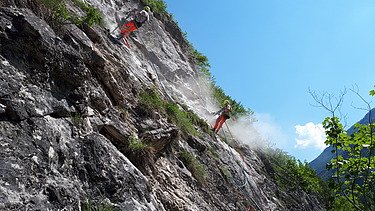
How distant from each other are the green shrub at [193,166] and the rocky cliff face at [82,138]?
0.09 feet

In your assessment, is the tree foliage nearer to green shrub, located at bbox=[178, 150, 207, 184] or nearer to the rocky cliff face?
the rocky cliff face

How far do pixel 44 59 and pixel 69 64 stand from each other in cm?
54

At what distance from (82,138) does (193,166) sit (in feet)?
12.7

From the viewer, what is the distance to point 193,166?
9719mm

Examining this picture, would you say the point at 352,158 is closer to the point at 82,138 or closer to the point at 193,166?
the point at 193,166

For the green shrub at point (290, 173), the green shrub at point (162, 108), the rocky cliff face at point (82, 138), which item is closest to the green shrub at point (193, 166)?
the rocky cliff face at point (82, 138)

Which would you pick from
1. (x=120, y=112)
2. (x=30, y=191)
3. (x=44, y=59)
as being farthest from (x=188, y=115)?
(x=30, y=191)

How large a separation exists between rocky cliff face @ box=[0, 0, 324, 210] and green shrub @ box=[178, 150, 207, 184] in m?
0.03

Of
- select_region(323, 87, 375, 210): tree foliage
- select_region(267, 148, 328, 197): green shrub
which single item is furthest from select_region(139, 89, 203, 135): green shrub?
select_region(267, 148, 328, 197): green shrub

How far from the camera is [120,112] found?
8617mm

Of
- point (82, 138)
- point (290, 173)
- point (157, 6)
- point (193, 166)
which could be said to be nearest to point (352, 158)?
point (193, 166)

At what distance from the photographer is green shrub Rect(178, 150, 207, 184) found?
9.62 m

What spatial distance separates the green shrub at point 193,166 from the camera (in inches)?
379

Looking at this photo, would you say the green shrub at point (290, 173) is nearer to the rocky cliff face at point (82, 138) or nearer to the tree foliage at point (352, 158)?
the rocky cliff face at point (82, 138)
